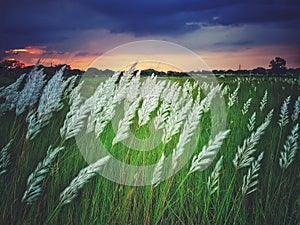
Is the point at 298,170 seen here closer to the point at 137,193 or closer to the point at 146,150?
the point at 146,150

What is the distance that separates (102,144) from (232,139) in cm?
115

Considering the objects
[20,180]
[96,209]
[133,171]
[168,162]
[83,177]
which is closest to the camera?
[83,177]

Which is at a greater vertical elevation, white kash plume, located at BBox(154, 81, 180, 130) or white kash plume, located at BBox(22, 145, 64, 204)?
white kash plume, located at BBox(154, 81, 180, 130)

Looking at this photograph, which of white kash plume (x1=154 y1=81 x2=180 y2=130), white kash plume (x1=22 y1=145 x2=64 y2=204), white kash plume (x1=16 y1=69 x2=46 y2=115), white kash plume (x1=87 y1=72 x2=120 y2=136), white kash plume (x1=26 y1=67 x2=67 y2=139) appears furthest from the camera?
white kash plume (x1=16 y1=69 x2=46 y2=115)

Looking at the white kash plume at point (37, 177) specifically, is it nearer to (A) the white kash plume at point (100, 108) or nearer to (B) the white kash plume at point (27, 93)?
(A) the white kash plume at point (100, 108)

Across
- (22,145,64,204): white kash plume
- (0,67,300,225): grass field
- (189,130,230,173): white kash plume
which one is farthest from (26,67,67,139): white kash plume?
(189,130,230,173): white kash plume

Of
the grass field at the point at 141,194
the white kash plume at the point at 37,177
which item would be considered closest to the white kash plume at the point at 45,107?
the grass field at the point at 141,194

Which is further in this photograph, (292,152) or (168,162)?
(168,162)

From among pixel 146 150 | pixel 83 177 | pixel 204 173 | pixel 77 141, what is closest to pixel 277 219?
pixel 204 173

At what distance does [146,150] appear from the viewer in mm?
2045

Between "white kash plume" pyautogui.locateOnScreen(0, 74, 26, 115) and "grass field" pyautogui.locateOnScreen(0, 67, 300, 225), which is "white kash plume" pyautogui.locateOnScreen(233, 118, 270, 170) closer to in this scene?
"grass field" pyautogui.locateOnScreen(0, 67, 300, 225)

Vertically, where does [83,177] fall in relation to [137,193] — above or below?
above

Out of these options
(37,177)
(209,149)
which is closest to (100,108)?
(37,177)

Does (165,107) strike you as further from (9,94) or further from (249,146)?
(9,94)
